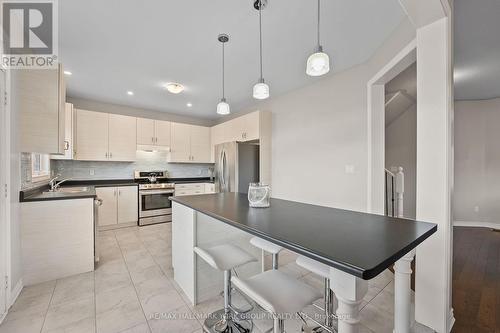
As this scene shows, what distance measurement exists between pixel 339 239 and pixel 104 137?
15.0ft

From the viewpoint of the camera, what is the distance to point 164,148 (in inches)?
187

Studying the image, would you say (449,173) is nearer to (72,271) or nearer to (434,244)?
(434,244)

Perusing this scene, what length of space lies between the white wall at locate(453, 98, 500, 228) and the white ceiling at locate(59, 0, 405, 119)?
363cm

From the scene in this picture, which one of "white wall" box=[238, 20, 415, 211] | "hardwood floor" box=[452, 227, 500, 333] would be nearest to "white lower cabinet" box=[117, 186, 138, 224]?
"white wall" box=[238, 20, 415, 211]

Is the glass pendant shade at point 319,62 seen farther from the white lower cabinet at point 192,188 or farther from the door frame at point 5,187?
the white lower cabinet at point 192,188

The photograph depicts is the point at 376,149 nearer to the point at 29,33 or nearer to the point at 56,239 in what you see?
the point at 56,239

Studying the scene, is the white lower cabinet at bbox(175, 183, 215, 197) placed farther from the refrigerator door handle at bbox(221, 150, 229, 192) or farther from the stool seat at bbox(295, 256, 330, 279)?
the stool seat at bbox(295, 256, 330, 279)

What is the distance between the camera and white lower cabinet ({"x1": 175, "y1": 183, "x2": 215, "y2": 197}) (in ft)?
15.2

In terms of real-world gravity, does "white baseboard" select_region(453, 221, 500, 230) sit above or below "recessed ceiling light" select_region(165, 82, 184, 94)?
below

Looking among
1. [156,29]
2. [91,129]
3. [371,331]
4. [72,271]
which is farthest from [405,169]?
[91,129]

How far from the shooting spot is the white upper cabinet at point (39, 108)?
6.77ft

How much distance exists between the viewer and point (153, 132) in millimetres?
4605

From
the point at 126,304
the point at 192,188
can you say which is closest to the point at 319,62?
the point at 126,304

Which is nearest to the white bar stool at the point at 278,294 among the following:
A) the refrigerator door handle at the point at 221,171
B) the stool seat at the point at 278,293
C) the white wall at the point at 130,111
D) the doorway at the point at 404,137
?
the stool seat at the point at 278,293
